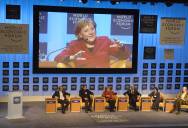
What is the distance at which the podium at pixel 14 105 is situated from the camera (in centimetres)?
1391

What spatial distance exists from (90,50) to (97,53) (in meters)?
0.33

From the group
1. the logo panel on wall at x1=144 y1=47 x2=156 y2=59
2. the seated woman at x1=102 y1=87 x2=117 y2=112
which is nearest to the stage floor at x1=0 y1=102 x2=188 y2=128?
the seated woman at x1=102 y1=87 x2=117 y2=112

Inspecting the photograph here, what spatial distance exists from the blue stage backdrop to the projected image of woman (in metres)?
0.52

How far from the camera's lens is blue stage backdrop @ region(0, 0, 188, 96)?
1650cm

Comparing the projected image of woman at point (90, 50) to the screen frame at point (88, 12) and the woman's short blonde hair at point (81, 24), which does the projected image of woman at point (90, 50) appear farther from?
the screen frame at point (88, 12)

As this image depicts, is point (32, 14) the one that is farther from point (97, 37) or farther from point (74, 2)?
point (97, 37)

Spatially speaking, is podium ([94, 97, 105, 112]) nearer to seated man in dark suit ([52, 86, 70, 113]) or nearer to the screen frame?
seated man in dark suit ([52, 86, 70, 113])

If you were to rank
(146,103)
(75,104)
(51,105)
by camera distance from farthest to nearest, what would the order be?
1. (146,103)
2. (75,104)
3. (51,105)

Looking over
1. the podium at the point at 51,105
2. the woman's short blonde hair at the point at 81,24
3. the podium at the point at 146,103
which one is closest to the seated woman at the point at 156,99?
the podium at the point at 146,103

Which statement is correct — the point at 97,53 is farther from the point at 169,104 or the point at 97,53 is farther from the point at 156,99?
the point at 169,104

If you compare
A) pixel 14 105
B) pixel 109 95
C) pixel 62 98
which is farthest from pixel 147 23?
pixel 14 105

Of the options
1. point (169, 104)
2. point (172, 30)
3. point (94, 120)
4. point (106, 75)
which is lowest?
point (94, 120)

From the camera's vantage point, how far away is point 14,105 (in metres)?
14.0

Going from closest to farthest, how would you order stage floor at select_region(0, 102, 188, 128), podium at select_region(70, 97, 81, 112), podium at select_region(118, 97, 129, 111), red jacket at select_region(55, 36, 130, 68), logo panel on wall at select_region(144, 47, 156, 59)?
stage floor at select_region(0, 102, 188, 128)
podium at select_region(70, 97, 81, 112)
podium at select_region(118, 97, 129, 111)
red jacket at select_region(55, 36, 130, 68)
logo panel on wall at select_region(144, 47, 156, 59)
